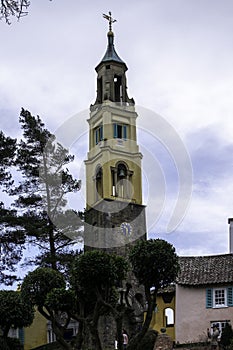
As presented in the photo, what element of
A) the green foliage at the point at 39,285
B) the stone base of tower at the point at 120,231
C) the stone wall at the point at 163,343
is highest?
the stone base of tower at the point at 120,231

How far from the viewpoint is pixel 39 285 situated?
29.8 m

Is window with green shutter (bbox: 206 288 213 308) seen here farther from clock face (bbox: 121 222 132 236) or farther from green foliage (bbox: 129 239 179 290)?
green foliage (bbox: 129 239 179 290)

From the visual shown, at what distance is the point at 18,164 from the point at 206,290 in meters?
14.9

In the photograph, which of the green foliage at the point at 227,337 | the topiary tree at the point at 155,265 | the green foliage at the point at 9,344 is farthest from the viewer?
the green foliage at the point at 9,344

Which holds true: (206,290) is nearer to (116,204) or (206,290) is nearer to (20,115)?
(116,204)

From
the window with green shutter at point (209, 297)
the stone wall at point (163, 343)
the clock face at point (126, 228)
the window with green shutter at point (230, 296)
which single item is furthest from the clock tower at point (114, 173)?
the stone wall at point (163, 343)

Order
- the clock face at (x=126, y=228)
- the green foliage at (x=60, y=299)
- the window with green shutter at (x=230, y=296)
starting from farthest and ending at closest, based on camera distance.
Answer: the clock face at (x=126, y=228) → the window with green shutter at (x=230, y=296) → the green foliage at (x=60, y=299)

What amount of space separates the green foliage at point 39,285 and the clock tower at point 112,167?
14.2m

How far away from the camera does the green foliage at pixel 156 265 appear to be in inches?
1091

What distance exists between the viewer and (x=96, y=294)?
90.5 feet

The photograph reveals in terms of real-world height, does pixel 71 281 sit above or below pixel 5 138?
below

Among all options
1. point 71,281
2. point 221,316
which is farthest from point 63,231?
point 71,281

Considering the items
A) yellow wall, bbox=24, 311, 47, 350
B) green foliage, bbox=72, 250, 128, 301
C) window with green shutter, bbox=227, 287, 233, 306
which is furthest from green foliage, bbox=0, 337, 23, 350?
window with green shutter, bbox=227, 287, 233, 306

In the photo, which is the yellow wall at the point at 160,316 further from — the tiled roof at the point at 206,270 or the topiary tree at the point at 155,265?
the topiary tree at the point at 155,265
